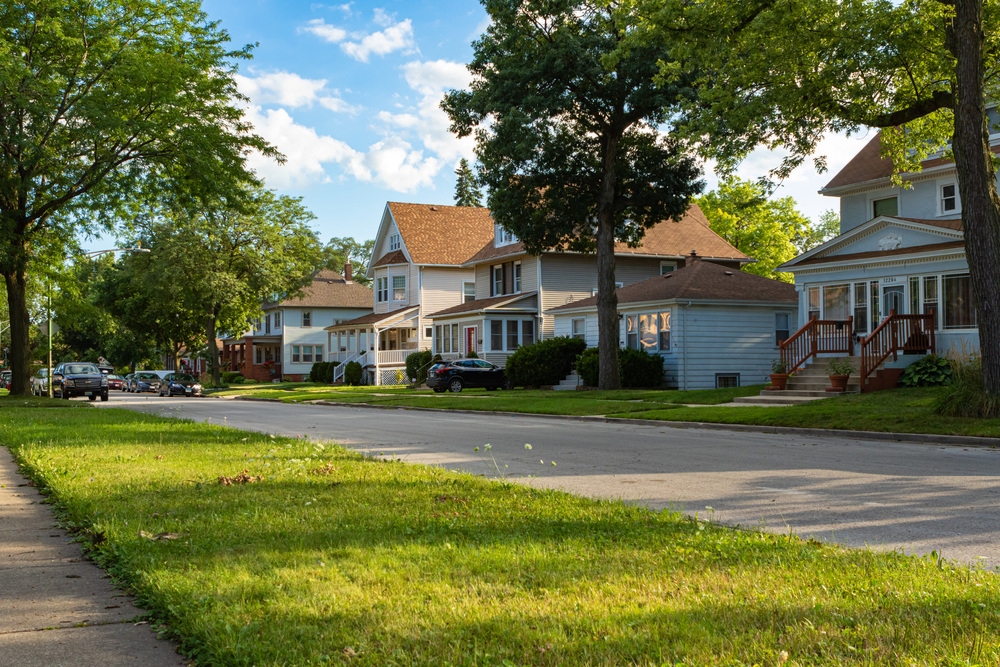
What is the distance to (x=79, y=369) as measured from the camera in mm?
→ 43906

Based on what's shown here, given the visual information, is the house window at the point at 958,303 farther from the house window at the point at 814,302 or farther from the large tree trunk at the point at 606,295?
the large tree trunk at the point at 606,295

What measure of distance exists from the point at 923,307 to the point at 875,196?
593 centimetres

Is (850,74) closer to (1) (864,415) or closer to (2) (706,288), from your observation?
(1) (864,415)

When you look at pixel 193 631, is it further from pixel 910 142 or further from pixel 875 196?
pixel 875 196

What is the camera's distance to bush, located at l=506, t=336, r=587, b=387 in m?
38.2

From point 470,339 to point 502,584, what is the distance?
42.1 m

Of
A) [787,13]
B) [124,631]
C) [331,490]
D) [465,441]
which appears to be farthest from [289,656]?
[787,13]

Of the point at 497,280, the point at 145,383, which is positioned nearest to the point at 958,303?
the point at 497,280

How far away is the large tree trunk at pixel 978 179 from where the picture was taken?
1694cm

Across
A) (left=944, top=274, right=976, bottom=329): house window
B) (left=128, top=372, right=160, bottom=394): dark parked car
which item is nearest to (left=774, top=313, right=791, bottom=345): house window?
(left=944, top=274, right=976, bottom=329): house window

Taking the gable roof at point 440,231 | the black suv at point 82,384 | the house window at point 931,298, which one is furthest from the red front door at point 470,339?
the house window at point 931,298

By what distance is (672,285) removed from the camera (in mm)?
36125

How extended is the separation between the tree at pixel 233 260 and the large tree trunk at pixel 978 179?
139 feet

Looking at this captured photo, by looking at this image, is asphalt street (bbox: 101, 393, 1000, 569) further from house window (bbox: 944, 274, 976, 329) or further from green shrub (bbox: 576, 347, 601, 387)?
green shrub (bbox: 576, 347, 601, 387)
